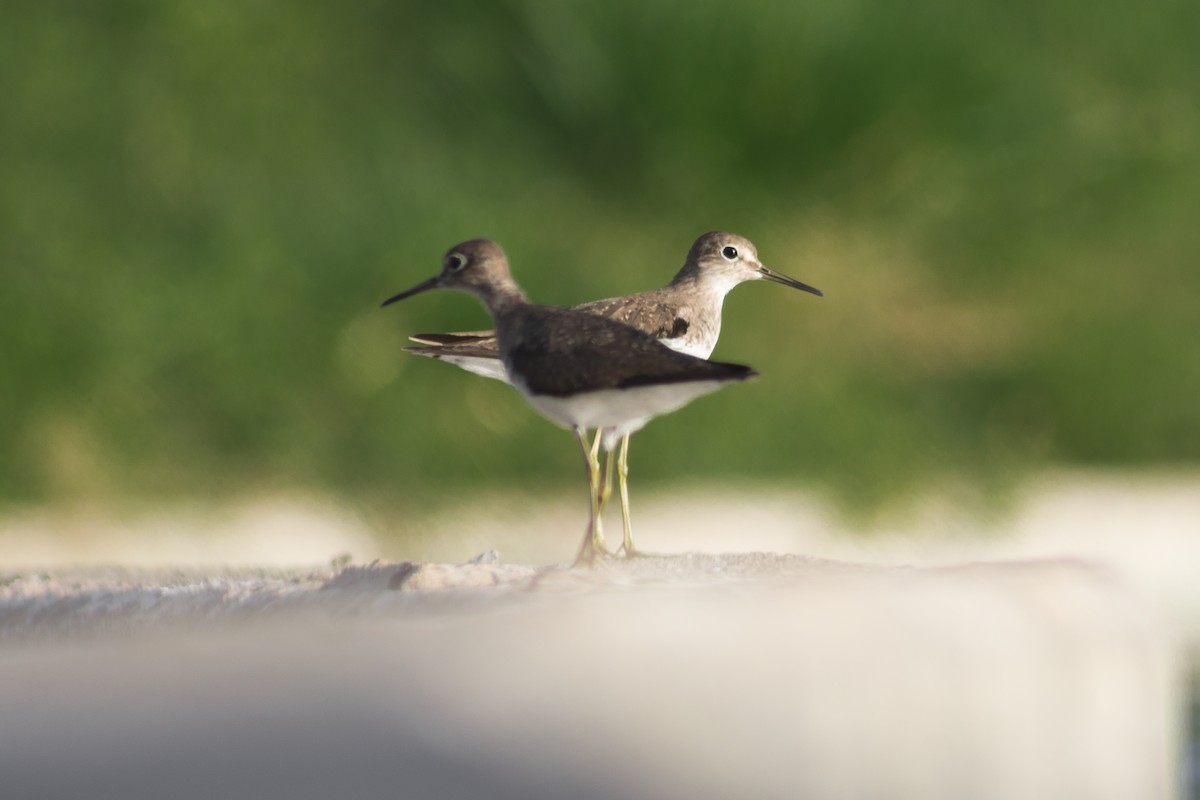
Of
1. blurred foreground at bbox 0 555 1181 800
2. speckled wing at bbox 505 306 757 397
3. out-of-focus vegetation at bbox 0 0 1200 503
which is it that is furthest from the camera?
out-of-focus vegetation at bbox 0 0 1200 503

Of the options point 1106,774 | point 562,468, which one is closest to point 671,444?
point 562,468

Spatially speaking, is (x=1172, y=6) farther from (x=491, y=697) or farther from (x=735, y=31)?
(x=491, y=697)

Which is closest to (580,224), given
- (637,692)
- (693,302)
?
(693,302)

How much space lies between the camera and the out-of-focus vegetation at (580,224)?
1956 mm

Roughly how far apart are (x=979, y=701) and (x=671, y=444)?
1728 mm

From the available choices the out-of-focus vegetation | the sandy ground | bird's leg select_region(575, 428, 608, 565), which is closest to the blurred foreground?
the sandy ground

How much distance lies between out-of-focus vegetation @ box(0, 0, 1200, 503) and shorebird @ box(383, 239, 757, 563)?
4.16ft

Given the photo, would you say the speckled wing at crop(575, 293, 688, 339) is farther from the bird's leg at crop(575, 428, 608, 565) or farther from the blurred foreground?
the blurred foreground

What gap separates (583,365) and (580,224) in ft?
6.15

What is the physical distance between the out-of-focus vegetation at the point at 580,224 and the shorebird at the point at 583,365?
1.27 meters

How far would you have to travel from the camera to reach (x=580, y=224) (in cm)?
229

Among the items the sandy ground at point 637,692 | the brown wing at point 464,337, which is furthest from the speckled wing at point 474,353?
the sandy ground at point 637,692

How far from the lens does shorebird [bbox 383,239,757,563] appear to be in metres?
0.41

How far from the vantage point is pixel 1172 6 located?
2.72m
